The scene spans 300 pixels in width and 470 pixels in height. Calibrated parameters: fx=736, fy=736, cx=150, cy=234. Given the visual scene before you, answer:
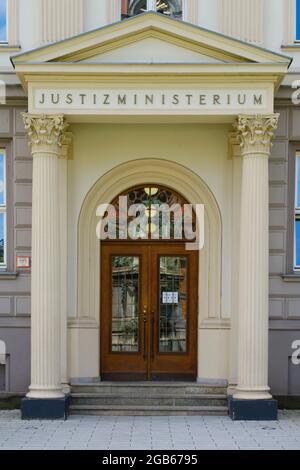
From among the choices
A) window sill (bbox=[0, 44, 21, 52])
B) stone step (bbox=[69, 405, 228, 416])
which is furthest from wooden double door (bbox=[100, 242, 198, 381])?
window sill (bbox=[0, 44, 21, 52])

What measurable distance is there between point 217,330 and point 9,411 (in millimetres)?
3508

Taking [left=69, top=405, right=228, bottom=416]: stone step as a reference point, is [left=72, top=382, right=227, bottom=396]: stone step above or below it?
above

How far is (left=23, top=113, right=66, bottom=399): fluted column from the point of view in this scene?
10.6 m

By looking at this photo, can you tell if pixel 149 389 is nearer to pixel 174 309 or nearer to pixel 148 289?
pixel 174 309

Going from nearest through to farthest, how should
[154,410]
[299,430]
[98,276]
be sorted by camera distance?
[299,430]
[154,410]
[98,276]

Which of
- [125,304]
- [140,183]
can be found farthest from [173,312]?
[140,183]

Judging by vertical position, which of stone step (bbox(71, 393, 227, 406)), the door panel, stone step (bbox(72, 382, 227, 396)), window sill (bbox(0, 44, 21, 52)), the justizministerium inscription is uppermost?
window sill (bbox(0, 44, 21, 52))

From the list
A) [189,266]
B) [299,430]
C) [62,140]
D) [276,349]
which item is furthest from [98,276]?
[299,430]

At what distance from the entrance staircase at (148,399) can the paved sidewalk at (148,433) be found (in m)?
0.19

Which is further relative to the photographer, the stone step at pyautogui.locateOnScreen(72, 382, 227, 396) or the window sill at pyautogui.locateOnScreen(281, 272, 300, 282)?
the window sill at pyautogui.locateOnScreen(281, 272, 300, 282)

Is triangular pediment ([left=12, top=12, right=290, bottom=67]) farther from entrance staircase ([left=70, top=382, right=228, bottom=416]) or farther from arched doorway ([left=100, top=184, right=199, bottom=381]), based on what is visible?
entrance staircase ([left=70, top=382, right=228, bottom=416])

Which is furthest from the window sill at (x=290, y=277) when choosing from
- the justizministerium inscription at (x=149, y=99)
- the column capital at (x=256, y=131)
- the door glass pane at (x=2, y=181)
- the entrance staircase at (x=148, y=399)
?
the door glass pane at (x=2, y=181)

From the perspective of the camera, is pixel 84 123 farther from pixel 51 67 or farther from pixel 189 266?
pixel 189 266

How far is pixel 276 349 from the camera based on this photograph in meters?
11.8
